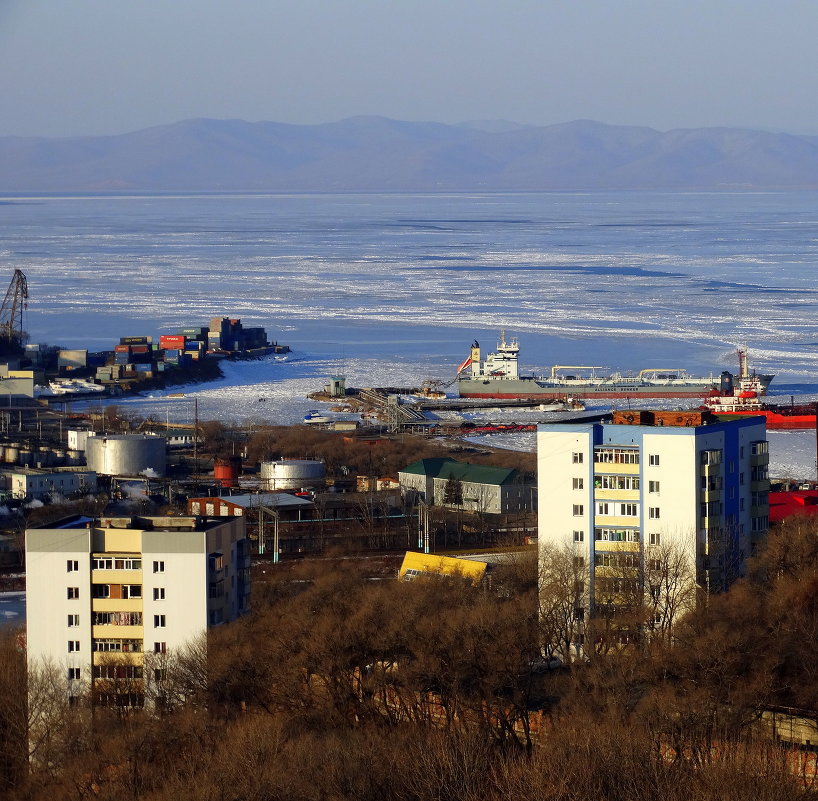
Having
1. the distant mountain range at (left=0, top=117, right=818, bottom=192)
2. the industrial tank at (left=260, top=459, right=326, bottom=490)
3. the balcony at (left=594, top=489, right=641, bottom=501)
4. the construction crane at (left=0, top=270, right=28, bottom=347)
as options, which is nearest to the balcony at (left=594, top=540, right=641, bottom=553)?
the balcony at (left=594, top=489, right=641, bottom=501)

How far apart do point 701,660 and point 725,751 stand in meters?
1.48

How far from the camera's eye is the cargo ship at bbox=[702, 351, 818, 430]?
20.7m

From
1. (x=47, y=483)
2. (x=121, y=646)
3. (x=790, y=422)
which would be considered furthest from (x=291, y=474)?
(x=790, y=422)

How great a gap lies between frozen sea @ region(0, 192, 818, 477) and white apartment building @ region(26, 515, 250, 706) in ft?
28.3

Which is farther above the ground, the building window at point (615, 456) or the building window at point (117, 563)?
the building window at point (615, 456)

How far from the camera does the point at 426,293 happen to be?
38.1 metres

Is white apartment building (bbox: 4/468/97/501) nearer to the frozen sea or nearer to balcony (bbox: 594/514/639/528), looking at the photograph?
the frozen sea

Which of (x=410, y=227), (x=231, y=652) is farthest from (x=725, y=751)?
(x=410, y=227)

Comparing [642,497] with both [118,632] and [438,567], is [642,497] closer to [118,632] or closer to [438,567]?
[438,567]

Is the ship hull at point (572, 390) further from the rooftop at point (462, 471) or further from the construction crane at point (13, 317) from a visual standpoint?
the rooftop at point (462, 471)

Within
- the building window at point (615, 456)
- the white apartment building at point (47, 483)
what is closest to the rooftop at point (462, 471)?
the white apartment building at point (47, 483)

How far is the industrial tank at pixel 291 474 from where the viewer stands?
15.5 metres

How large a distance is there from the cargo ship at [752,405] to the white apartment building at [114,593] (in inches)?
431

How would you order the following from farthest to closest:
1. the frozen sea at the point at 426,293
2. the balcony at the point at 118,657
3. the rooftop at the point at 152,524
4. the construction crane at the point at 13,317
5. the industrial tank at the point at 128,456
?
the construction crane at the point at 13,317
the frozen sea at the point at 426,293
the industrial tank at the point at 128,456
the rooftop at the point at 152,524
the balcony at the point at 118,657
